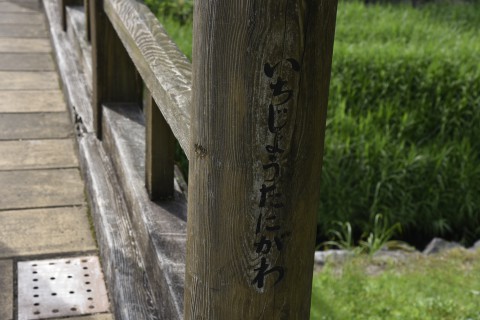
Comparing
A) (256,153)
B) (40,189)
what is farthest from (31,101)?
(256,153)

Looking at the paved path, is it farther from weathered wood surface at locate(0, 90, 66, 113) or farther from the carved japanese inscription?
the carved japanese inscription

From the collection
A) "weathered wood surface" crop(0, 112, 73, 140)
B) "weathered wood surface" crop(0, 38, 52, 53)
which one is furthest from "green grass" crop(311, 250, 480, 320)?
"weathered wood surface" crop(0, 38, 52, 53)

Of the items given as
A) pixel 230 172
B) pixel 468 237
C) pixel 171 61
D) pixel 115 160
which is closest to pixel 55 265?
pixel 115 160

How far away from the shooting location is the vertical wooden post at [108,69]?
10.3ft

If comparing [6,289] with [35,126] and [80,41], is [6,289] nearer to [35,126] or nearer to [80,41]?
[35,126]

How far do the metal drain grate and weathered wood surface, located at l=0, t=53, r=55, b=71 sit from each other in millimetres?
2394

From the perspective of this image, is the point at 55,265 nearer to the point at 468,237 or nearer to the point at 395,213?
the point at 395,213

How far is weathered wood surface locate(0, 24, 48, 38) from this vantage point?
554 cm

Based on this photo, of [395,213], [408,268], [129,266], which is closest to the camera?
[129,266]

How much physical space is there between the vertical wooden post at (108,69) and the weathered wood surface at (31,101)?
3.52 feet

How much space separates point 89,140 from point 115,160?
0.42 metres

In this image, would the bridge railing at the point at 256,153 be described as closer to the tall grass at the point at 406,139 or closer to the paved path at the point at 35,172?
the paved path at the point at 35,172

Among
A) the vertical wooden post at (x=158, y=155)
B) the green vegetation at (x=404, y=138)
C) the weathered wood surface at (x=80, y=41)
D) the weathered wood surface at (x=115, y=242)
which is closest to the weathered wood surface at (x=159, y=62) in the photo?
the vertical wooden post at (x=158, y=155)

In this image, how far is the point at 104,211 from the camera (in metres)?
2.72
